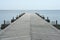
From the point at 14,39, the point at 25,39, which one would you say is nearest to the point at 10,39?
the point at 14,39

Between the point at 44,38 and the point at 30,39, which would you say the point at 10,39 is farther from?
the point at 44,38

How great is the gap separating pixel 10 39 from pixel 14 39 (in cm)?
25

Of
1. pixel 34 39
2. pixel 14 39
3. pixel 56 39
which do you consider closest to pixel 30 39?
pixel 34 39

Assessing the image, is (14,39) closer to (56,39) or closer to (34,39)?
(34,39)

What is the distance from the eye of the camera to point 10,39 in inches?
429

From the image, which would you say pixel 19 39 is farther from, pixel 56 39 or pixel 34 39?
pixel 56 39

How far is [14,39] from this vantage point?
10891 millimetres

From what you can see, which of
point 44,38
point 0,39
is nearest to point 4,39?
point 0,39

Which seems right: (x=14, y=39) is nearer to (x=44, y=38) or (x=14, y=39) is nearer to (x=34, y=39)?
(x=34, y=39)

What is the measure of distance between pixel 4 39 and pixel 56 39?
3.23 metres

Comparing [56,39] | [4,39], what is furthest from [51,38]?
[4,39]

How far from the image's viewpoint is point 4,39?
35.9ft

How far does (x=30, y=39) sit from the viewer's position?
1079 centimetres

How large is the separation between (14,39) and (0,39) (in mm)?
871
